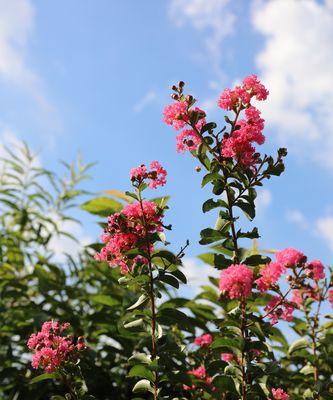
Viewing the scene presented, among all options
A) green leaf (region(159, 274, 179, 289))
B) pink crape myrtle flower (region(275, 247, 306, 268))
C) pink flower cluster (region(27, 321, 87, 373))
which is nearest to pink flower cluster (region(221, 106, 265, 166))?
pink crape myrtle flower (region(275, 247, 306, 268))

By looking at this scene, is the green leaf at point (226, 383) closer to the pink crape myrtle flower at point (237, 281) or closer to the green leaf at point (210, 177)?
the pink crape myrtle flower at point (237, 281)

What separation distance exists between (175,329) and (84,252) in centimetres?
148

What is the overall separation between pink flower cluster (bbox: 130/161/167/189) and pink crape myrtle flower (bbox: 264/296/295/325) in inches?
26.3

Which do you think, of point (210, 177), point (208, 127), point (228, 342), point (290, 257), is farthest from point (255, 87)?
point (228, 342)

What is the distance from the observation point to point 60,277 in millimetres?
4074

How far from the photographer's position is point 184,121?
243 centimetres

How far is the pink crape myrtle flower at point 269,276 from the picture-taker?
7.62 ft

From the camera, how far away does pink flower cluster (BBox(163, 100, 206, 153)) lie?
2.39 metres

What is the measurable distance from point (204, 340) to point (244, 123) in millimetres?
1351

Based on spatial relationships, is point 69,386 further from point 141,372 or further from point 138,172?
point 138,172

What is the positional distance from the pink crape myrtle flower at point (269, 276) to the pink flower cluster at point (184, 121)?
585mm

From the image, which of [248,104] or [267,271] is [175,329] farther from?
[248,104]

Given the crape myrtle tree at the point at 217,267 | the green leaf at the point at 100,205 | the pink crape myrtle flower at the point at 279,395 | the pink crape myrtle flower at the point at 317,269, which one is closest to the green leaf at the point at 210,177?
the crape myrtle tree at the point at 217,267

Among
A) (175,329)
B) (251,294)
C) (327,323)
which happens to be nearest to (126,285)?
(251,294)
